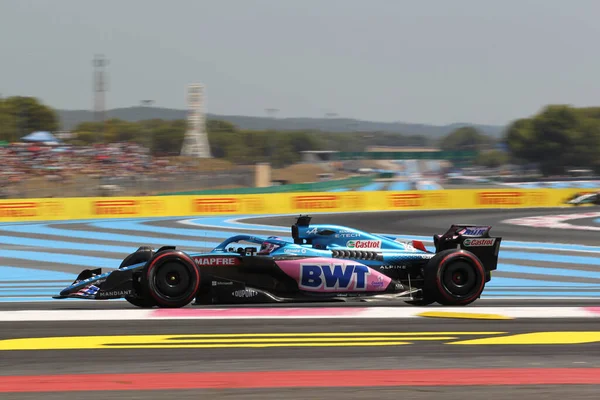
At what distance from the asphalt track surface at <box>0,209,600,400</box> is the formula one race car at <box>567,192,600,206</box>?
79.4 ft

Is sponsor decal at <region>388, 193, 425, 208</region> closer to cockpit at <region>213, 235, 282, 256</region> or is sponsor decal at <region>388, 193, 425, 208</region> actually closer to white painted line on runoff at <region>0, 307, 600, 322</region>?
white painted line on runoff at <region>0, 307, 600, 322</region>

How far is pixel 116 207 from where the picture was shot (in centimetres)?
2519

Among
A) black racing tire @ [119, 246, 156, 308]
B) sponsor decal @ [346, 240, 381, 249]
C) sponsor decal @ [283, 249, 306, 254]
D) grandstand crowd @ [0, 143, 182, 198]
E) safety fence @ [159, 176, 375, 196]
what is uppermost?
grandstand crowd @ [0, 143, 182, 198]

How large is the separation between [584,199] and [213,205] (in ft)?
49.9

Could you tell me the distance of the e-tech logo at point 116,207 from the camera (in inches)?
981

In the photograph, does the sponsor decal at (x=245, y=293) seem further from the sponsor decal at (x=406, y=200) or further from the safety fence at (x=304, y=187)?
the sponsor decal at (x=406, y=200)

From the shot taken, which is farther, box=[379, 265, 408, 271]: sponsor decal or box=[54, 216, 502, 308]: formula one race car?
box=[379, 265, 408, 271]: sponsor decal

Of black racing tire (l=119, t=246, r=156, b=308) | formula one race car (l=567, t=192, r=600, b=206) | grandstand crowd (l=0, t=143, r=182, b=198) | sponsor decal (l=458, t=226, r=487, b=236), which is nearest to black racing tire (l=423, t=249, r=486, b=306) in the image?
sponsor decal (l=458, t=226, r=487, b=236)

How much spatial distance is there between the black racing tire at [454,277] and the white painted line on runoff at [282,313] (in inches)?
6.4

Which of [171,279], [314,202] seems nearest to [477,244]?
[171,279]

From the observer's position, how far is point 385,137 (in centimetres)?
4919

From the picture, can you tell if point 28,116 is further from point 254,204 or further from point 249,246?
point 249,246

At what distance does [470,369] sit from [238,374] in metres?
1.73

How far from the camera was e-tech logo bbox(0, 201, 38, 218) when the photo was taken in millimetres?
24031
